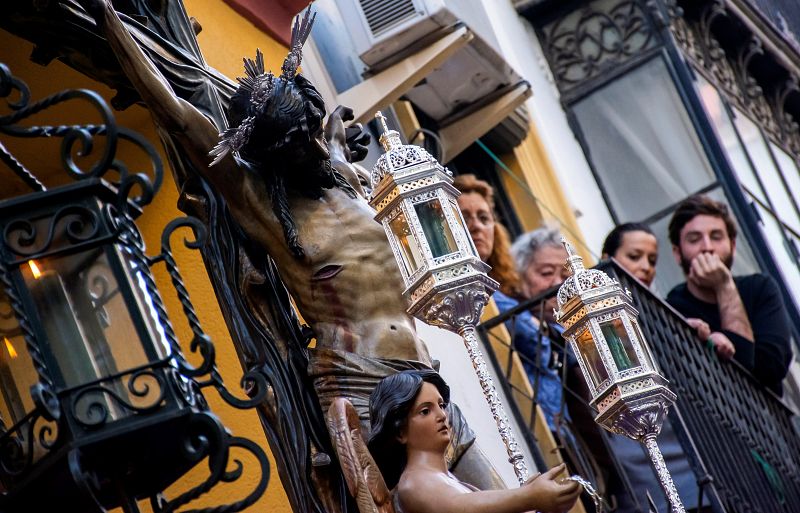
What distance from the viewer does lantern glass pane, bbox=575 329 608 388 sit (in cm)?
734

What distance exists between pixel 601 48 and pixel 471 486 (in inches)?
326

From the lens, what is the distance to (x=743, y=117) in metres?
15.4

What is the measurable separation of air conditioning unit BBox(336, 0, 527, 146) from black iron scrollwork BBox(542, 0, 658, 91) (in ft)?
8.27

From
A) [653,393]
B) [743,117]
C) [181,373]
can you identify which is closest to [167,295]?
[653,393]

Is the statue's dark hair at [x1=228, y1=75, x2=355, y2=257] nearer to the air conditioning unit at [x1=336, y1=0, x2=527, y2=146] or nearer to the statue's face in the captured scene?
the statue's face

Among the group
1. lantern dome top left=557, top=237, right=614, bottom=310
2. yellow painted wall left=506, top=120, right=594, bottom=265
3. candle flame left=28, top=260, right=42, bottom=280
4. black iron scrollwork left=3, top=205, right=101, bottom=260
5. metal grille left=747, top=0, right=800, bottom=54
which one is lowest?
lantern dome top left=557, top=237, right=614, bottom=310

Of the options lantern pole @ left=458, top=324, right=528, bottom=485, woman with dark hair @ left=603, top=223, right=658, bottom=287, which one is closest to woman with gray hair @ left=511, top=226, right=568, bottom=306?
woman with dark hair @ left=603, top=223, right=658, bottom=287

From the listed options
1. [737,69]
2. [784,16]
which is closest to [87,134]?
[737,69]

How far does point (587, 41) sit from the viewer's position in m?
14.7

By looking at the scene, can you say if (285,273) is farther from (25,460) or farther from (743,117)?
(743,117)

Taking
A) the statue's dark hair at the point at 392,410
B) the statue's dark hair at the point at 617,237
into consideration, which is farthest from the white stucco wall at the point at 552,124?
the statue's dark hair at the point at 392,410

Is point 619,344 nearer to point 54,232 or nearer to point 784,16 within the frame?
point 54,232

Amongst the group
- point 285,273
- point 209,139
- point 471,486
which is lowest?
point 471,486

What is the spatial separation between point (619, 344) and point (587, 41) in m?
7.47
